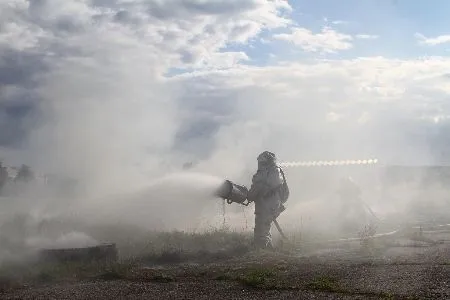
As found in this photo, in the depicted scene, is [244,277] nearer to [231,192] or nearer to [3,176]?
[231,192]

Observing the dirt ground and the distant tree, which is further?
the distant tree

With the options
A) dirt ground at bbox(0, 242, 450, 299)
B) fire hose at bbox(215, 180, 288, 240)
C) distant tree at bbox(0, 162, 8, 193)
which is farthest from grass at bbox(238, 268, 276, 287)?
distant tree at bbox(0, 162, 8, 193)

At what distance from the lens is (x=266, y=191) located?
1021 inches

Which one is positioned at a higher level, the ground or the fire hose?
the fire hose

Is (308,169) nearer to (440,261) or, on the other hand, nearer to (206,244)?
(206,244)

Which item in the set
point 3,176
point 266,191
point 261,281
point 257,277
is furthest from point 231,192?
point 3,176

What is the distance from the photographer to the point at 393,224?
3672cm

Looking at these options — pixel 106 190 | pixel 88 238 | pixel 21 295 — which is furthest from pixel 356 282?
pixel 106 190

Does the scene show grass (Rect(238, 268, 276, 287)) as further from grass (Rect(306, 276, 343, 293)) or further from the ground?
grass (Rect(306, 276, 343, 293))

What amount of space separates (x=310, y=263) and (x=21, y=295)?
34.2 feet

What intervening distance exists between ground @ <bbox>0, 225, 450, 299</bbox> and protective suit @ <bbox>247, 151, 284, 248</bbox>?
2935 millimetres

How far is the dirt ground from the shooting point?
48.0 feet

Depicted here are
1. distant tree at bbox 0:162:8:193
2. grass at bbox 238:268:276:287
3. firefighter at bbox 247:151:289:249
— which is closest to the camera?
grass at bbox 238:268:276:287

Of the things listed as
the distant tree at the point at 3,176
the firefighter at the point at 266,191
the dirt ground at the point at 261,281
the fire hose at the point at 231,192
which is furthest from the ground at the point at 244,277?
the distant tree at the point at 3,176
